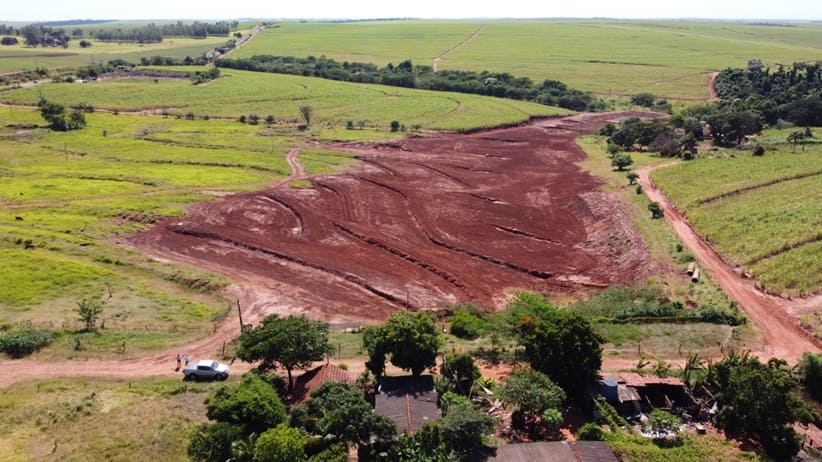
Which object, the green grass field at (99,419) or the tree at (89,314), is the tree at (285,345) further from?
the tree at (89,314)

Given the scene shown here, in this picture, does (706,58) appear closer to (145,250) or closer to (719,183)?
(719,183)

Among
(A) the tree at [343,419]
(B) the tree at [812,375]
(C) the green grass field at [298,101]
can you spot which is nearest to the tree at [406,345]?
(A) the tree at [343,419]

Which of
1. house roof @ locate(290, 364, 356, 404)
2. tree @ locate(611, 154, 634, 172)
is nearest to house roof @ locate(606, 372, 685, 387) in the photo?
house roof @ locate(290, 364, 356, 404)

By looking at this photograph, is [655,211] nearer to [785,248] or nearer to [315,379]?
[785,248]

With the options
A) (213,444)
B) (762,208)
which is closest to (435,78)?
(762,208)

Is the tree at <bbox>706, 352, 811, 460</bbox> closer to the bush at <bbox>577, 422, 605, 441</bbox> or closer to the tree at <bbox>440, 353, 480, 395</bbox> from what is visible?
the bush at <bbox>577, 422, 605, 441</bbox>
